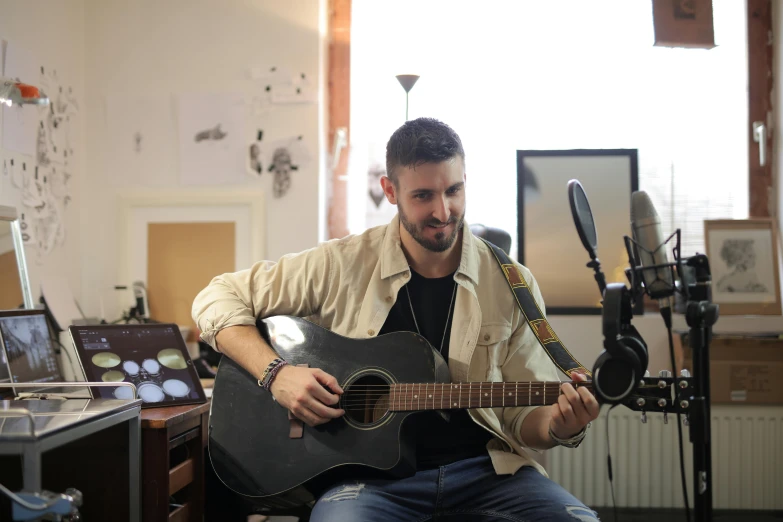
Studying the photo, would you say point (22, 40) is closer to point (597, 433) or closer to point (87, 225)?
point (87, 225)

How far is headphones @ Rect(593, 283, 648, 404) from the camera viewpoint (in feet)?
3.50

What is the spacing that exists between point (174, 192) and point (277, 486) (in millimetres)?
1636

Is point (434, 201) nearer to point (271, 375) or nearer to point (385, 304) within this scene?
point (385, 304)

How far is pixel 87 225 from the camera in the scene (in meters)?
2.97

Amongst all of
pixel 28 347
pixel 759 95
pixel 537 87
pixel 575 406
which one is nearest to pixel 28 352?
pixel 28 347

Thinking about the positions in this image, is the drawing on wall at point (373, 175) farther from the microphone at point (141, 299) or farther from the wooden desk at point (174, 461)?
the wooden desk at point (174, 461)

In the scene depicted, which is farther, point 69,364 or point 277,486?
point 69,364

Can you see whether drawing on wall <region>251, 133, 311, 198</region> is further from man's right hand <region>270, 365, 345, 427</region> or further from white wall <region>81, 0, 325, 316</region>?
man's right hand <region>270, 365, 345, 427</region>

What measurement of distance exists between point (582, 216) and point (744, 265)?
2153 millimetres

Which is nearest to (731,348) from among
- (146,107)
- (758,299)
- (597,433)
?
(758,299)

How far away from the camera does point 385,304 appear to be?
183cm

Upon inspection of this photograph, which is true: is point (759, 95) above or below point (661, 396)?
above

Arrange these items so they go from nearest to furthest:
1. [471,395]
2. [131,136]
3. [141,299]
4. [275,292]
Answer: [471,395], [275,292], [141,299], [131,136]

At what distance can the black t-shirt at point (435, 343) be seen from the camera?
1.71 meters
